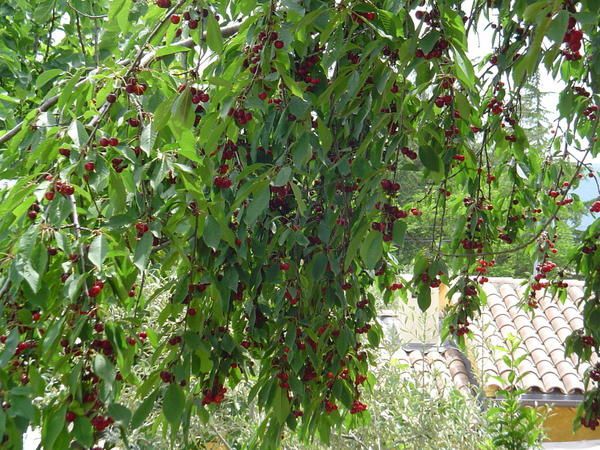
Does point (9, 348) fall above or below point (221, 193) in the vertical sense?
below

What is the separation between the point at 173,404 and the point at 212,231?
31 cm

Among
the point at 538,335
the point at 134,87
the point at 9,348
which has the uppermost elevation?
the point at 538,335

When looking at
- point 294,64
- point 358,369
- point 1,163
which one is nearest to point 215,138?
point 294,64

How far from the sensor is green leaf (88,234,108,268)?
1.18 meters

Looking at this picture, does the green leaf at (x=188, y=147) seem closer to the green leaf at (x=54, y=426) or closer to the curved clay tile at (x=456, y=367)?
the green leaf at (x=54, y=426)

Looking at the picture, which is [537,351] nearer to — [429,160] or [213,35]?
[429,160]

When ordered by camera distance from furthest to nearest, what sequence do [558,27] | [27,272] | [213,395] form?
[213,395]
[27,272]
[558,27]

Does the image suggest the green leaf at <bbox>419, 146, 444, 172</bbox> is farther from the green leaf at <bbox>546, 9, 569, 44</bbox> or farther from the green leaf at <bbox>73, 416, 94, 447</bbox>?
the green leaf at <bbox>73, 416, 94, 447</bbox>

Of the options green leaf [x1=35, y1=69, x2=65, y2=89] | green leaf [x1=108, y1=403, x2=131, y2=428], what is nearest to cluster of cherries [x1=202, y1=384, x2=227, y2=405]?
green leaf [x1=108, y1=403, x2=131, y2=428]

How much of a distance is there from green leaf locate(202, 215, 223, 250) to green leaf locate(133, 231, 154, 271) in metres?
0.10

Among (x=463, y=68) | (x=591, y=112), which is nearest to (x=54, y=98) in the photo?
(x=463, y=68)

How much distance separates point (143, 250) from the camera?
1243 mm

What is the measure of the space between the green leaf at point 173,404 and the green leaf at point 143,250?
0.87ft

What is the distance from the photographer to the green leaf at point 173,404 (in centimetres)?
135
